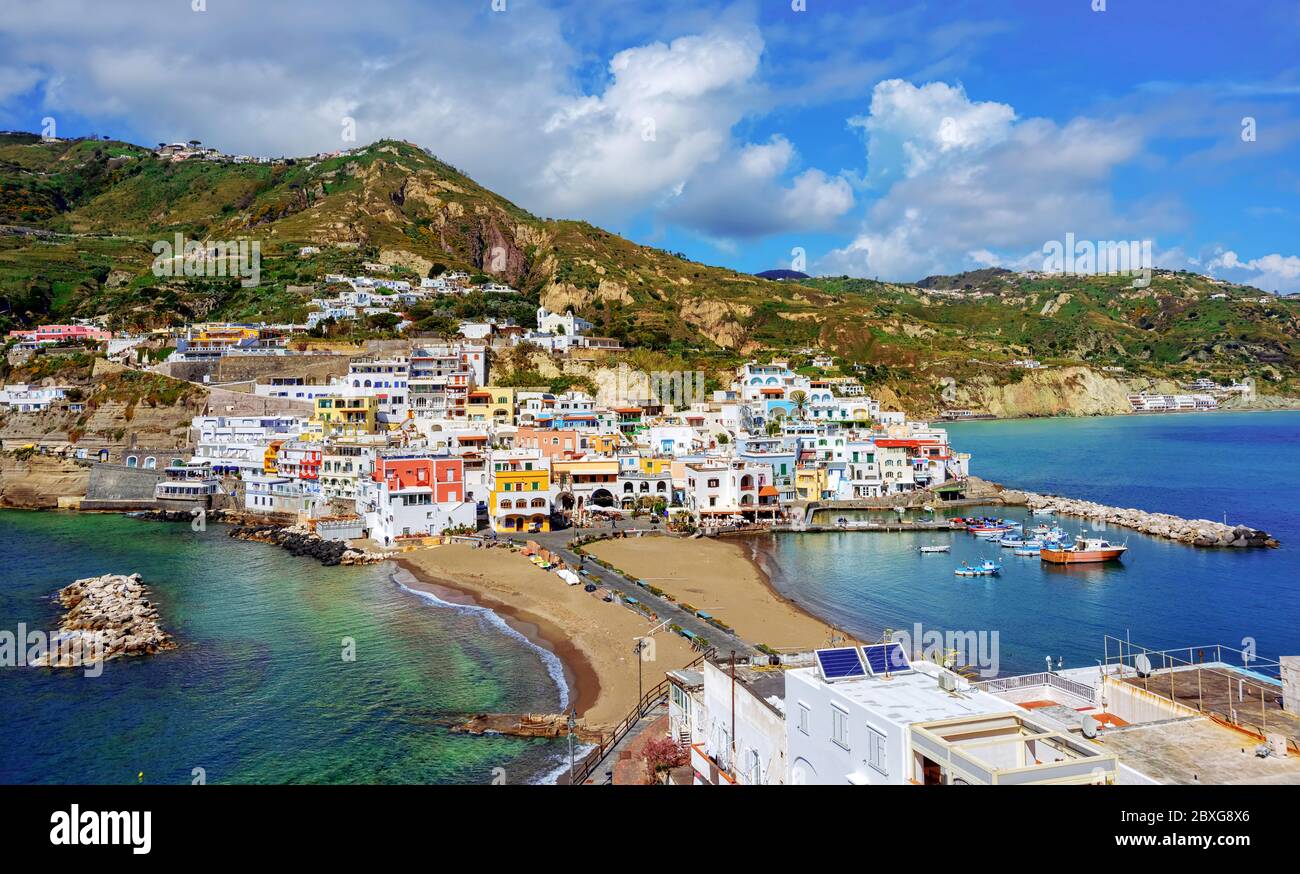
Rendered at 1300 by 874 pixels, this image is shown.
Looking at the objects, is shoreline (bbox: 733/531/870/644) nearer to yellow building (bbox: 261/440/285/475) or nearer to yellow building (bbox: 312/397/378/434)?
yellow building (bbox: 312/397/378/434)

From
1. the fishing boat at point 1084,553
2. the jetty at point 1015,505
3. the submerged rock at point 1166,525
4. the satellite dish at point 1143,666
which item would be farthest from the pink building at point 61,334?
the satellite dish at point 1143,666

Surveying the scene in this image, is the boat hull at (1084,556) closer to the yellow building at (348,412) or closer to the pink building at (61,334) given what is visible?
the yellow building at (348,412)

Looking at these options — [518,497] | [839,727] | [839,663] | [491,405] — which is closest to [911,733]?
[839,727]

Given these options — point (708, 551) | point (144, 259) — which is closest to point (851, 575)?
point (708, 551)

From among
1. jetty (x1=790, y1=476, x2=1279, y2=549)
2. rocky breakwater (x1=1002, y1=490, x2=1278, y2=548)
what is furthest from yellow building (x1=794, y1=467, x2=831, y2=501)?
rocky breakwater (x1=1002, y1=490, x2=1278, y2=548)

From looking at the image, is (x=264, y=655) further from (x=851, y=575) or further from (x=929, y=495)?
(x=929, y=495)
